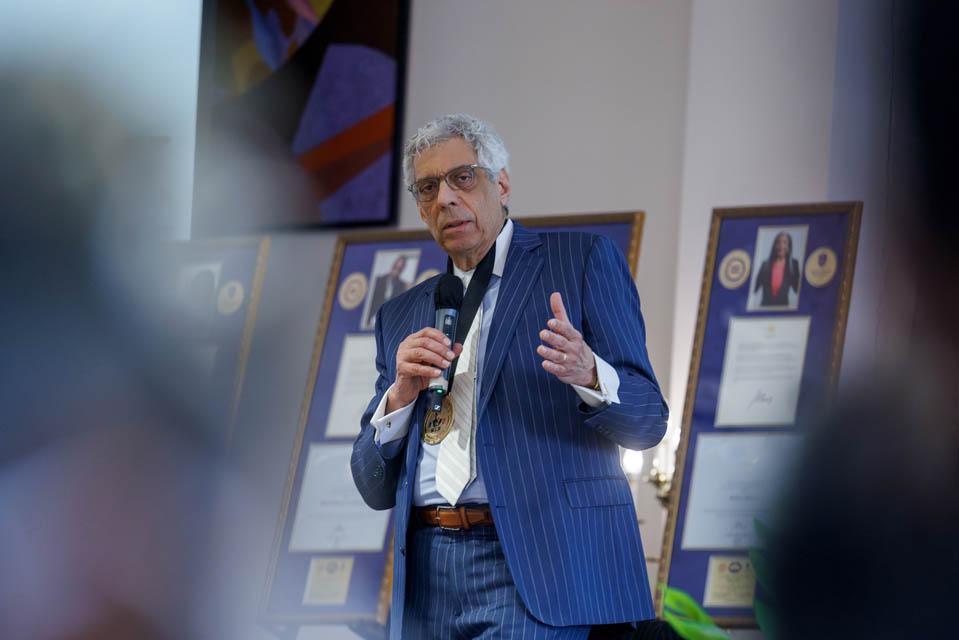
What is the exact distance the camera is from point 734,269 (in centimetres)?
379

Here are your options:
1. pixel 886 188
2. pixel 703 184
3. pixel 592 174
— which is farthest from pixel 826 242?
pixel 886 188

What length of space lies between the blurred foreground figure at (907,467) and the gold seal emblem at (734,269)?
3.08 meters

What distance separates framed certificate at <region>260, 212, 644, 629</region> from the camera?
4.04m

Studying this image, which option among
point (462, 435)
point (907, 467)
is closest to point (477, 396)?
point (462, 435)

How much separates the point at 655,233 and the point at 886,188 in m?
3.91

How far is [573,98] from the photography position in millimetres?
4895

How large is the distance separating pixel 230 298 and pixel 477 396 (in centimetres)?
324

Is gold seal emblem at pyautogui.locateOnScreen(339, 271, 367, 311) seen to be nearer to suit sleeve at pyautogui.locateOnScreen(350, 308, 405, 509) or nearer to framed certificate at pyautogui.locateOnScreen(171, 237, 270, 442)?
framed certificate at pyautogui.locateOnScreen(171, 237, 270, 442)

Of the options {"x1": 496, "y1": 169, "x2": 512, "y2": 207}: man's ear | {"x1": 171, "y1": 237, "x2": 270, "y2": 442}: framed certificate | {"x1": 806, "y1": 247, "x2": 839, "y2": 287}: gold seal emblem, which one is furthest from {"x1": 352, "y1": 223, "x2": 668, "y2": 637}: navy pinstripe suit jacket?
{"x1": 171, "y1": 237, "x2": 270, "y2": 442}: framed certificate

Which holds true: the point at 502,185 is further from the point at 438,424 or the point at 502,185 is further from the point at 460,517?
the point at 460,517

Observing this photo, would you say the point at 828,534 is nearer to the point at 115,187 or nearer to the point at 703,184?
the point at 115,187

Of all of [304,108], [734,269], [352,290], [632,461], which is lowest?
[632,461]
